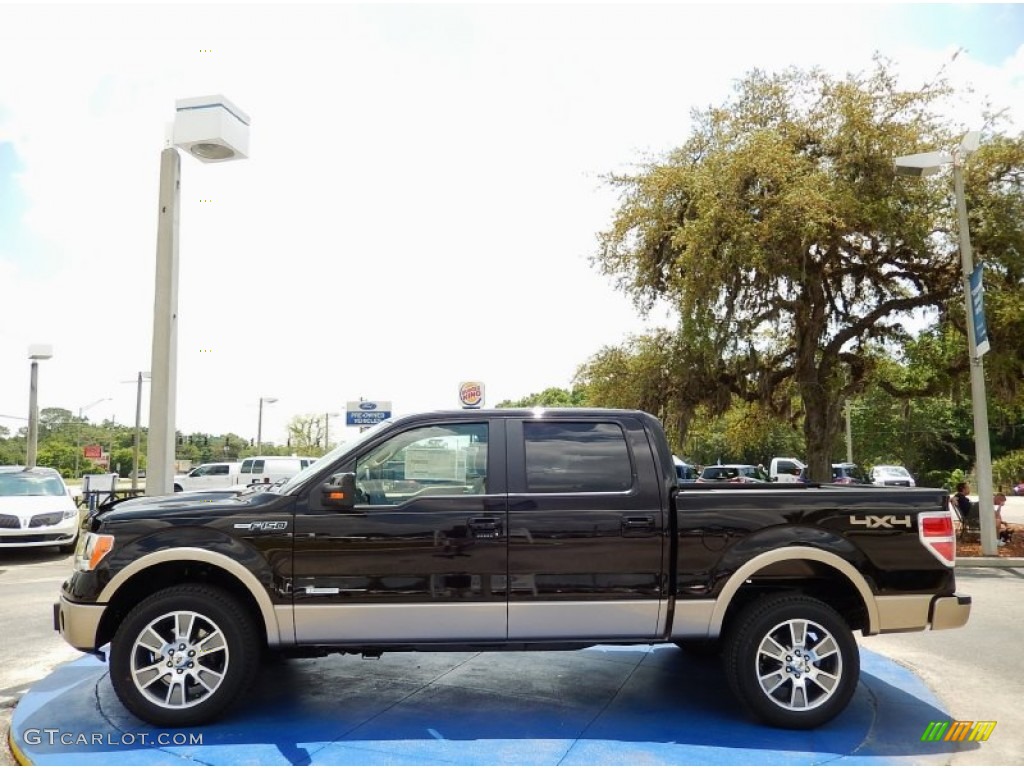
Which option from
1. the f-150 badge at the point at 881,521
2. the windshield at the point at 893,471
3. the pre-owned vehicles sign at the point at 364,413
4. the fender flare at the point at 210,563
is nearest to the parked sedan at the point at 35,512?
the pre-owned vehicles sign at the point at 364,413

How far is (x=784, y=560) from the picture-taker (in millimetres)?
5094

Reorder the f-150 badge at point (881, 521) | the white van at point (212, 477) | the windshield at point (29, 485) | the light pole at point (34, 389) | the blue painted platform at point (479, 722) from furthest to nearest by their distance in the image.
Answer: the white van at point (212, 477) < the light pole at point (34, 389) < the windshield at point (29, 485) < the f-150 badge at point (881, 521) < the blue painted platform at point (479, 722)

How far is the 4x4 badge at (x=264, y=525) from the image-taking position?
4957 millimetres

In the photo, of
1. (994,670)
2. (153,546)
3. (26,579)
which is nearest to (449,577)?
(153,546)

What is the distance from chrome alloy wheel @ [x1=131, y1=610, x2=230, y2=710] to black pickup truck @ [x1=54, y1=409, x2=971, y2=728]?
0.5 inches

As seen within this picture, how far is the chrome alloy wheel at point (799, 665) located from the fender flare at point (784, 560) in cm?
31

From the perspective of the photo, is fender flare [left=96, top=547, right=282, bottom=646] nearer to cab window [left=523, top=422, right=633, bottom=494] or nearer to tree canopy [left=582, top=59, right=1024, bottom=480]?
cab window [left=523, top=422, right=633, bottom=494]

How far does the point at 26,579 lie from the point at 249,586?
8.96 m

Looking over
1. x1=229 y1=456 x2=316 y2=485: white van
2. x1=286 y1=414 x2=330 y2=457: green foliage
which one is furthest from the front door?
x1=286 y1=414 x2=330 y2=457: green foliage

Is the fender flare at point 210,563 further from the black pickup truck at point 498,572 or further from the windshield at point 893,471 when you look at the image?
the windshield at point 893,471

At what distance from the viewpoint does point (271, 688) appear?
5785 millimetres

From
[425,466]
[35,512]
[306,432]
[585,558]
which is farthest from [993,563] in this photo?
[306,432]

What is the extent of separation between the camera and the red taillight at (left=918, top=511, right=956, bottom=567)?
16.8ft

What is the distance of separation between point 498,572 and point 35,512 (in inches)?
498
